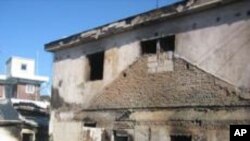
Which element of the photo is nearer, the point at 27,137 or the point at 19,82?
the point at 27,137

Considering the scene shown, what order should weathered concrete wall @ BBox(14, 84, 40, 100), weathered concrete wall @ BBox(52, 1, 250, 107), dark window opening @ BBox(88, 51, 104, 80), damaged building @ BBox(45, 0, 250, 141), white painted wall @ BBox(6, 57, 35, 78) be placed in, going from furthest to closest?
white painted wall @ BBox(6, 57, 35, 78) → weathered concrete wall @ BBox(14, 84, 40, 100) → dark window opening @ BBox(88, 51, 104, 80) → damaged building @ BBox(45, 0, 250, 141) → weathered concrete wall @ BBox(52, 1, 250, 107)

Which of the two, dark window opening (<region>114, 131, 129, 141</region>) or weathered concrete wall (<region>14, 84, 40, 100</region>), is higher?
weathered concrete wall (<region>14, 84, 40, 100</region>)

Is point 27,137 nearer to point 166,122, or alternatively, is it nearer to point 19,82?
point 166,122

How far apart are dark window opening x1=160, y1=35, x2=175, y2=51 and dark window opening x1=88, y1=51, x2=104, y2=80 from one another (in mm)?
2885

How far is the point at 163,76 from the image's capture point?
1020 cm

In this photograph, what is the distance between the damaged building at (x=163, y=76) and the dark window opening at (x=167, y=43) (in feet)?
0.09

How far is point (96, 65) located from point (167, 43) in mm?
3439

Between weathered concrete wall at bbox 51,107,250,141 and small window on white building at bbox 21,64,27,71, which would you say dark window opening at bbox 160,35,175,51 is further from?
small window on white building at bbox 21,64,27,71

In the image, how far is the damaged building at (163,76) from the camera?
867 centimetres

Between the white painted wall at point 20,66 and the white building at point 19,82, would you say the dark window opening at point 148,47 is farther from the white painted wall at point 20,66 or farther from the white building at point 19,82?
the white painted wall at point 20,66

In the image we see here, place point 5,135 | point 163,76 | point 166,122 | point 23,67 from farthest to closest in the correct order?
point 23,67, point 5,135, point 163,76, point 166,122

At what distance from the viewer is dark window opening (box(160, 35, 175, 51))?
10383mm

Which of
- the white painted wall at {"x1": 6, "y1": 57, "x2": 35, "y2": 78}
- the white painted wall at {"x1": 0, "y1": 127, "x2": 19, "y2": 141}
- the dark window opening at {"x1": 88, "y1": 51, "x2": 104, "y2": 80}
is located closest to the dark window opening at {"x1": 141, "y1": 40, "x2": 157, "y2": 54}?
the dark window opening at {"x1": 88, "y1": 51, "x2": 104, "y2": 80}

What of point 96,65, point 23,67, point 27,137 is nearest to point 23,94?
point 23,67
